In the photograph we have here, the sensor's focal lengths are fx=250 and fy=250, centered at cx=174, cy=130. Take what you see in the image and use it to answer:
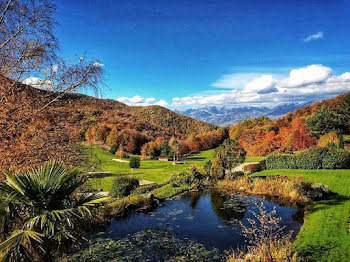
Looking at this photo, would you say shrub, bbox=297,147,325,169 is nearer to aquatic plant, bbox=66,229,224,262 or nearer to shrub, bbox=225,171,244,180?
shrub, bbox=225,171,244,180

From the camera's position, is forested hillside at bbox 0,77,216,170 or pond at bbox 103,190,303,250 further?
pond at bbox 103,190,303,250

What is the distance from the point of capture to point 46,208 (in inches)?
187

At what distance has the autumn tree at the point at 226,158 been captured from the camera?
2115cm

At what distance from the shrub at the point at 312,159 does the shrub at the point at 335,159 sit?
13.9 inches

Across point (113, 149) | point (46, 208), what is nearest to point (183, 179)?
point (46, 208)

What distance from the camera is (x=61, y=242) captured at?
4672mm

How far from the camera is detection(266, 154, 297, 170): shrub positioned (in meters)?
22.6

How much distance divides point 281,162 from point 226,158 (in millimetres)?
5935

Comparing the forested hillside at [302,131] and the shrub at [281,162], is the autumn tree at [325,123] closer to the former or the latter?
the forested hillside at [302,131]

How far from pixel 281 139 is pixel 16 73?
1769 inches

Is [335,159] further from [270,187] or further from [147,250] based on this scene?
[147,250]

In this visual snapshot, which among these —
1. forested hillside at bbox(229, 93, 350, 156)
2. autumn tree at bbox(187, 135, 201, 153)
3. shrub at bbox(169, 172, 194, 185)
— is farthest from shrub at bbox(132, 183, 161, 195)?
autumn tree at bbox(187, 135, 201, 153)

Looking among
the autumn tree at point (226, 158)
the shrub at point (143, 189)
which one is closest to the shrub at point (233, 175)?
the autumn tree at point (226, 158)

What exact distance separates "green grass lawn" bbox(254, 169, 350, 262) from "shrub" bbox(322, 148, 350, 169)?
8.50 ft
